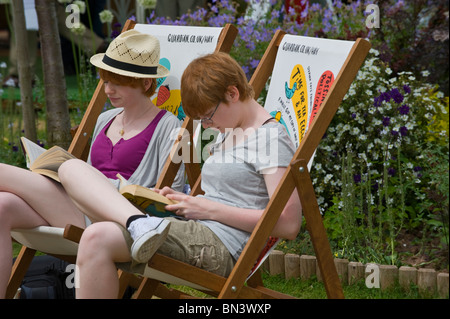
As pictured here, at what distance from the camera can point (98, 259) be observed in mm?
2670

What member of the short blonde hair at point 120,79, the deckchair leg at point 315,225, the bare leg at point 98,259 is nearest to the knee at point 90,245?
the bare leg at point 98,259

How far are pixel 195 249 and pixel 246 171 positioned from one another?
0.36 m

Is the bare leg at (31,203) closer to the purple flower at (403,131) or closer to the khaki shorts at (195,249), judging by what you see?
the khaki shorts at (195,249)

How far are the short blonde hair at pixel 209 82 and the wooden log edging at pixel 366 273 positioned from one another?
1.30 metres

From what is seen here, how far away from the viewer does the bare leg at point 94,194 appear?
109 inches

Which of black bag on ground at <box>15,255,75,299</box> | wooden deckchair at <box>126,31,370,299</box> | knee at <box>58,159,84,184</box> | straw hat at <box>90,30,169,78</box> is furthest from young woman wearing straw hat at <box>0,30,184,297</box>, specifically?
wooden deckchair at <box>126,31,370,299</box>

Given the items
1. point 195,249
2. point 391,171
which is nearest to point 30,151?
point 195,249

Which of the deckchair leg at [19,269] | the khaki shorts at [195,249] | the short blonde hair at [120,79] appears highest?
the short blonde hair at [120,79]

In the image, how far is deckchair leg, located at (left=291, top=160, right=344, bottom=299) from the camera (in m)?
2.76

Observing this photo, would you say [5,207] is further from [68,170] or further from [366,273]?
[366,273]

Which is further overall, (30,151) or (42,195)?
(30,151)

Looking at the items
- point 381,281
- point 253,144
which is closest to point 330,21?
point 381,281

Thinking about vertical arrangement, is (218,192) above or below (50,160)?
below

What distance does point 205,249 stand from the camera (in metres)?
2.82
